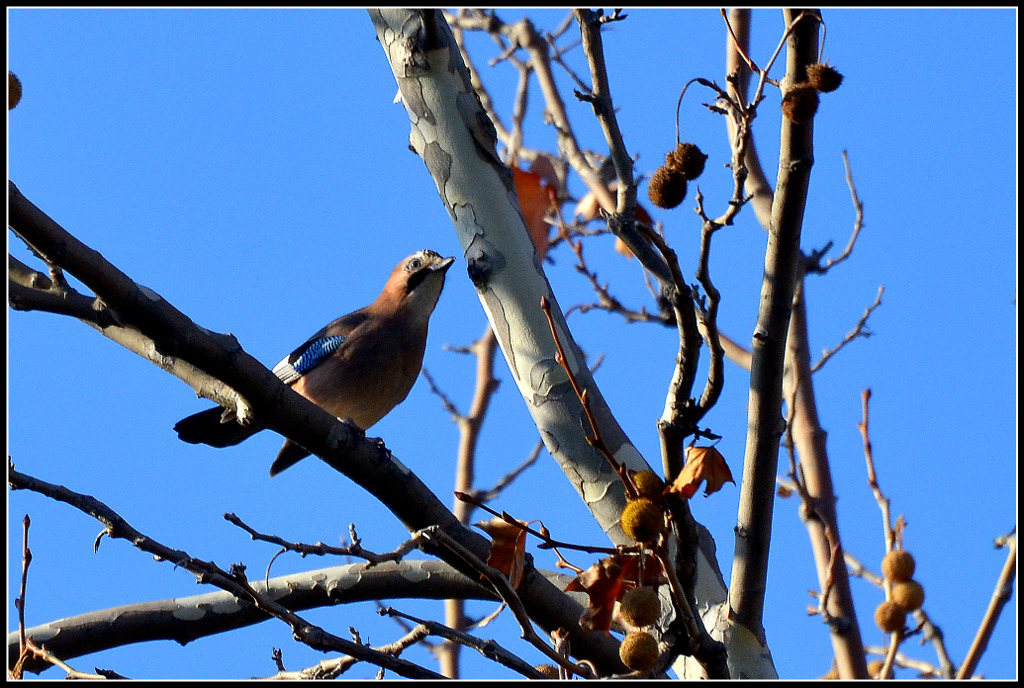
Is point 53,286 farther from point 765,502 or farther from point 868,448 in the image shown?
point 868,448

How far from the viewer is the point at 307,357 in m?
6.10

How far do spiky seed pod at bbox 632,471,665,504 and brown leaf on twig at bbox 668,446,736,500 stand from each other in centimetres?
3

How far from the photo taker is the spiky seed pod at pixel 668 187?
9.88ft

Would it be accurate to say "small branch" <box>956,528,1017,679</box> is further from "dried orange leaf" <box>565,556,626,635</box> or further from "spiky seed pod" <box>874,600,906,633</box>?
"dried orange leaf" <box>565,556,626,635</box>

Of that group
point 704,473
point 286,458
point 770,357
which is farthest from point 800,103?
point 286,458

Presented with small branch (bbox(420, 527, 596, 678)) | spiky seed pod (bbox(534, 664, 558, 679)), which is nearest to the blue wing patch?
spiky seed pod (bbox(534, 664, 558, 679))

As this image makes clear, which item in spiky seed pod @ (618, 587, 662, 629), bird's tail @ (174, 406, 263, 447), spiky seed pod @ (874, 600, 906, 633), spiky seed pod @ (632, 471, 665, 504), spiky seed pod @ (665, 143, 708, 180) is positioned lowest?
spiky seed pod @ (618, 587, 662, 629)

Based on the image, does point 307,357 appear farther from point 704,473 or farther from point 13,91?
point 704,473

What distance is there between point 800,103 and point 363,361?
3495 mm

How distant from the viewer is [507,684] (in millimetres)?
2656

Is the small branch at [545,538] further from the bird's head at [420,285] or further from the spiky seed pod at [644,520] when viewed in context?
the bird's head at [420,285]

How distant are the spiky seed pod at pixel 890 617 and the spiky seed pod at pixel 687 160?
157 cm

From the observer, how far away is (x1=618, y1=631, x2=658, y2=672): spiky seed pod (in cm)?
233

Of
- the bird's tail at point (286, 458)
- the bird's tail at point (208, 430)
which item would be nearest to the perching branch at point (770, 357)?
the bird's tail at point (208, 430)
